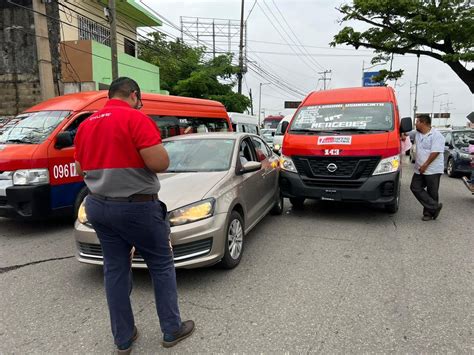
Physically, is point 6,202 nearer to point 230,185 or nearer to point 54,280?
point 54,280

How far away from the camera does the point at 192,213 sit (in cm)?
381

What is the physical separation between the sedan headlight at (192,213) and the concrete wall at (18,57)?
13309mm

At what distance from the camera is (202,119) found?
1105cm

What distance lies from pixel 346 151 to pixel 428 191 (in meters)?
1.74

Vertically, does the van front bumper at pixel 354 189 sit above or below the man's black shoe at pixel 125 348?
above

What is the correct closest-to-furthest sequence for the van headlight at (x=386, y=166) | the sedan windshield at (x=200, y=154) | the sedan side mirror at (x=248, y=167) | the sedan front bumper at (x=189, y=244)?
the sedan front bumper at (x=189, y=244) → the sedan side mirror at (x=248, y=167) → the sedan windshield at (x=200, y=154) → the van headlight at (x=386, y=166)

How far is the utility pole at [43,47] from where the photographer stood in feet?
38.7

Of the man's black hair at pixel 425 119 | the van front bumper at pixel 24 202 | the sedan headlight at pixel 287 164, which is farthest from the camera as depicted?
the sedan headlight at pixel 287 164

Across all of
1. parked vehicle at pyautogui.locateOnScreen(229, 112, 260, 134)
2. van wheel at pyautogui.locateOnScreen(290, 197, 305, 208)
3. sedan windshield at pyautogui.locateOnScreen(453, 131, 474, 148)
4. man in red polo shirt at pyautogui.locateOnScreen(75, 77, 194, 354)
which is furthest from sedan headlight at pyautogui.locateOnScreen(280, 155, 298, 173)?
parked vehicle at pyautogui.locateOnScreen(229, 112, 260, 134)

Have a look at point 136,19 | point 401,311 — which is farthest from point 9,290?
point 136,19

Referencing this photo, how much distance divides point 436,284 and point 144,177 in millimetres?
3158

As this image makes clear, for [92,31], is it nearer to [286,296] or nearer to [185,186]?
[185,186]

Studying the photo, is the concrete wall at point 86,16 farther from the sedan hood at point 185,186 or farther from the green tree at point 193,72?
the sedan hood at point 185,186

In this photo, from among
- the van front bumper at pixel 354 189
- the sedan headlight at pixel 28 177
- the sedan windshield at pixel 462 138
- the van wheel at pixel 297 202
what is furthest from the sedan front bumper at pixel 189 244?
the sedan windshield at pixel 462 138
